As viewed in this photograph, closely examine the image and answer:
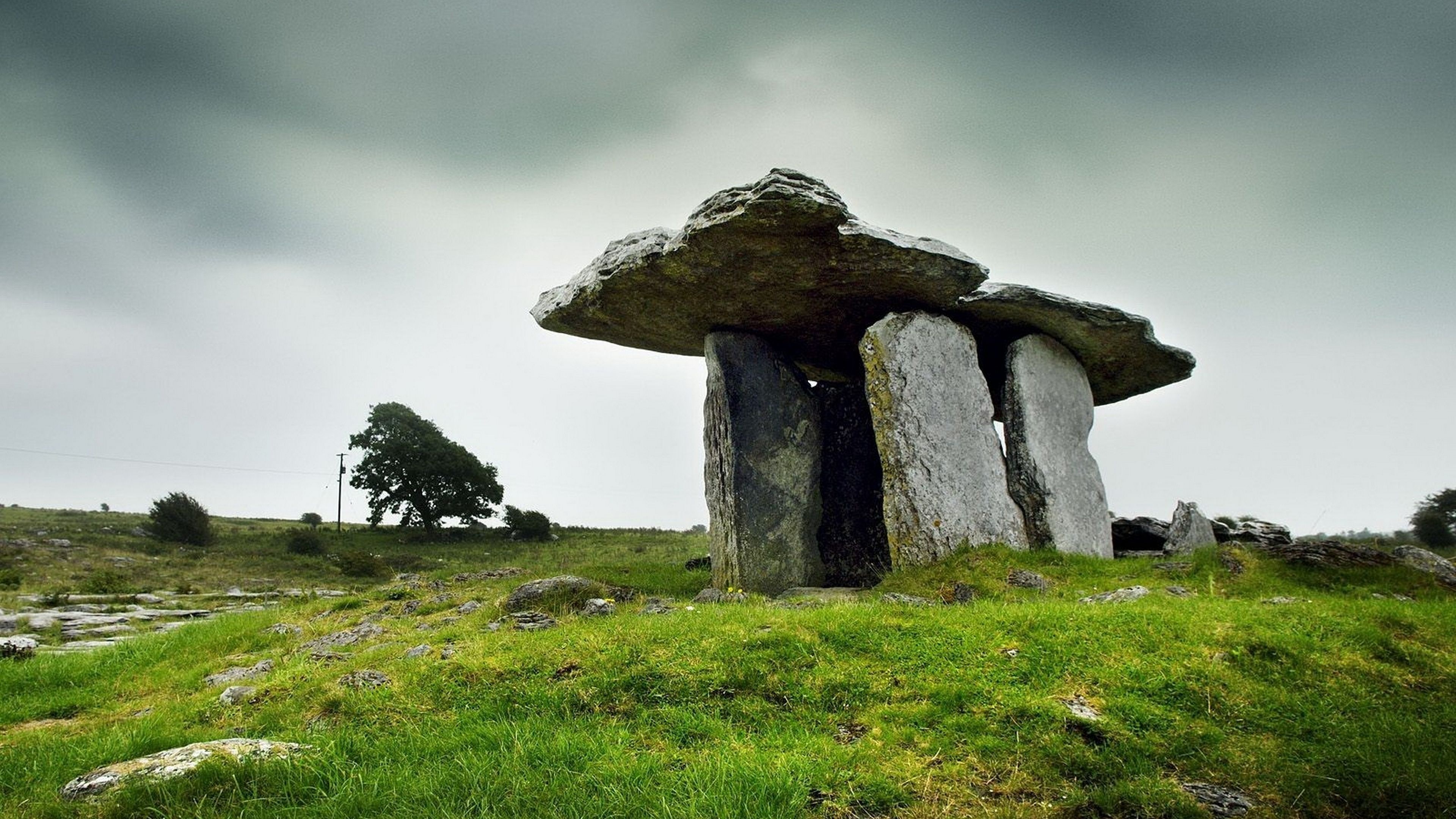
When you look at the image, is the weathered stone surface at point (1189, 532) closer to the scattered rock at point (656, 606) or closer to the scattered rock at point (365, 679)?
the scattered rock at point (656, 606)

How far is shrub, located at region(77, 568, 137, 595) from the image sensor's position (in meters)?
18.8

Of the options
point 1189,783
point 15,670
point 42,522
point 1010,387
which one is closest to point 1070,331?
point 1010,387

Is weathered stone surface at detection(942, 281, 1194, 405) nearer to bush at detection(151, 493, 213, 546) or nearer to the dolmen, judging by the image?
the dolmen

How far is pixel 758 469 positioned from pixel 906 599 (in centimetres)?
486

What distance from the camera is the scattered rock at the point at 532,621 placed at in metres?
8.05

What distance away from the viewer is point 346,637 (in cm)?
951

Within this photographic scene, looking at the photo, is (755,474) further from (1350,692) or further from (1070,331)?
(1350,692)

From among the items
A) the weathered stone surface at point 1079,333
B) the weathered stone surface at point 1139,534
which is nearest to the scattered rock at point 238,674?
the weathered stone surface at point 1079,333

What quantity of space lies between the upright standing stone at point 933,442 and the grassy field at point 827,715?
107 inches

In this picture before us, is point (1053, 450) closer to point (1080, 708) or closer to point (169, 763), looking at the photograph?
point (1080, 708)

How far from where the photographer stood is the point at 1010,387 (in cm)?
1305

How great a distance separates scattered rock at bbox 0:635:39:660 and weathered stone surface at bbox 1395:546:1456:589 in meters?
17.3

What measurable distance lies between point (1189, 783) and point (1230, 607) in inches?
141

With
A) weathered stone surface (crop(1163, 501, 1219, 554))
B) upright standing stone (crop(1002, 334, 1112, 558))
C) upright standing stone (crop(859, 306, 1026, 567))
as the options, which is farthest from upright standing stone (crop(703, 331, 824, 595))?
weathered stone surface (crop(1163, 501, 1219, 554))
